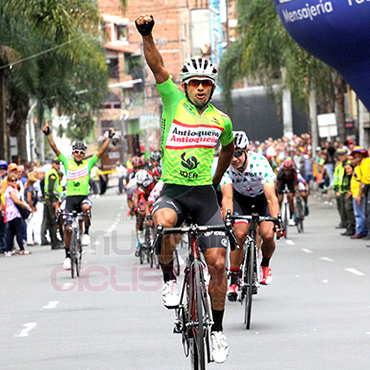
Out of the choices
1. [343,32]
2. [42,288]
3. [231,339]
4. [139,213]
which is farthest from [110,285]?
[343,32]

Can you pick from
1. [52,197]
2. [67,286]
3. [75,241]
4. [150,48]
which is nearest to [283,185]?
[52,197]

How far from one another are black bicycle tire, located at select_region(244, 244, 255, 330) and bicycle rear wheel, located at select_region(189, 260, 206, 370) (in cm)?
281

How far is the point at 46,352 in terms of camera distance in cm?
911

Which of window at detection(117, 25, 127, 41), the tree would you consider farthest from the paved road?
window at detection(117, 25, 127, 41)

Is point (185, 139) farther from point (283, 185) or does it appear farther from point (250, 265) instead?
point (283, 185)

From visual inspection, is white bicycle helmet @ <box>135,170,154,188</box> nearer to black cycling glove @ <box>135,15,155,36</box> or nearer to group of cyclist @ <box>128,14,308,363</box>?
group of cyclist @ <box>128,14,308,363</box>

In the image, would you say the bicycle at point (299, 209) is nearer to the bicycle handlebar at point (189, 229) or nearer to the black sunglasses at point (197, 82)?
the black sunglasses at point (197, 82)

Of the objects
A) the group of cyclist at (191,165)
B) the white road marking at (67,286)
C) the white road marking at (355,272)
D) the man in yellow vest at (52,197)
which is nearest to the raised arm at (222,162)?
the group of cyclist at (191,165)

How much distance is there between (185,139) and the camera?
7438mm

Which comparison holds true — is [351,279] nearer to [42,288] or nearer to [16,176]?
[42,288]

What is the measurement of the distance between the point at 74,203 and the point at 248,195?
5895 mm

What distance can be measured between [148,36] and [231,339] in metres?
3.37

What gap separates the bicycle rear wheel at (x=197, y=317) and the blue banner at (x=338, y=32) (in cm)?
1237

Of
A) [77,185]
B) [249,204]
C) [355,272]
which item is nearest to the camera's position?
[249,204]
